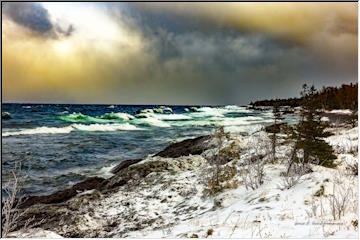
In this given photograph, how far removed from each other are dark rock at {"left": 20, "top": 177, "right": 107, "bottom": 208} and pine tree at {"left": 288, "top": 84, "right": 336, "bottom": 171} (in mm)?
3393

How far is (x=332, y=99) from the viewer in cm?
550

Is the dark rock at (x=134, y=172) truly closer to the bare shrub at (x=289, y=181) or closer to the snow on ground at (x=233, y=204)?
the snow on ground at (x=233, y=204)

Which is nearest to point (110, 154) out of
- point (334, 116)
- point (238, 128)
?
point (238, 128)

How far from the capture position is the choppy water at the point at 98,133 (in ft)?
19.6

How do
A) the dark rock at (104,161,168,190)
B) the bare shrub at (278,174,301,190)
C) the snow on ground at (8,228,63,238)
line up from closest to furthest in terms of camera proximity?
the snow on ground at (8,228,63,238) → the bare shrub at (278,174,301,190) → the dark rock at (104,161,168,190)

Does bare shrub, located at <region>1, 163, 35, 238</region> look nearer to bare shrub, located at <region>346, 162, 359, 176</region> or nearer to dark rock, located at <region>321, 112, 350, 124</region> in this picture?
bare shrub, located at <region>346, 162, 359, 176</region>

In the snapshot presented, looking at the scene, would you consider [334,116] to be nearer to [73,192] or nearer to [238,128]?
[238,128]

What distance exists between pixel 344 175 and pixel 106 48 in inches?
155

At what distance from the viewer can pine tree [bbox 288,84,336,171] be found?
5.49m

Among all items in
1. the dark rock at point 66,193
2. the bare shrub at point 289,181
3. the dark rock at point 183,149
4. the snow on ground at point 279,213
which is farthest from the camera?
the dark rock at point 183,149

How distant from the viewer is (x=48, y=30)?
18.1ft

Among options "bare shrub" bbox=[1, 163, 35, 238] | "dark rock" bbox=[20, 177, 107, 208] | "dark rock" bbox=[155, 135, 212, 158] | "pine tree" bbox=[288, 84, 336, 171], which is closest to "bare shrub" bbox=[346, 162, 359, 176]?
"pine tree" bbox=[288, 84, 336, 171]

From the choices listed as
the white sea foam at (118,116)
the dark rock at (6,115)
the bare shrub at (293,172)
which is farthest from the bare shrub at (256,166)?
the dark rock at (6,115)

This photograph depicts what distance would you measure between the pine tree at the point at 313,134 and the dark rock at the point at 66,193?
3.39 m
